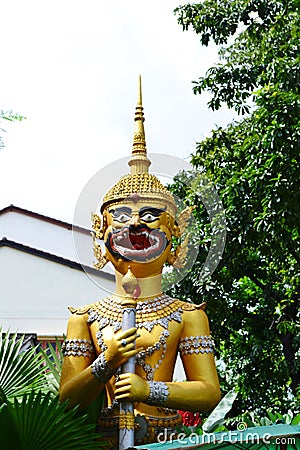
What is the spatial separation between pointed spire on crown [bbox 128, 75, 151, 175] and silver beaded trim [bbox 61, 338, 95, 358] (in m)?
1.11

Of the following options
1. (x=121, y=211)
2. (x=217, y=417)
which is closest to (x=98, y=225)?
(x=121, y=211)

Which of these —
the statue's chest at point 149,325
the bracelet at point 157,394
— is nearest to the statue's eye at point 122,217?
the statue's chest at point 149,325

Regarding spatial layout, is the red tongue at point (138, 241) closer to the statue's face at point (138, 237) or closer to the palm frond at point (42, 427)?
the statue's face at point (138, 237)

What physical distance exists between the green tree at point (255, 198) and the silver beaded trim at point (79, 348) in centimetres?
435

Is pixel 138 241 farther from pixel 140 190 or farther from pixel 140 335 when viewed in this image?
pixel 140 335

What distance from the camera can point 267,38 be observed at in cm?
998

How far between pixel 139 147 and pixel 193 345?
133 centimetres

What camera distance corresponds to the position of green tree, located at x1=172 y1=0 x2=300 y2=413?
8445mm

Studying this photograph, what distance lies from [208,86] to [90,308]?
6993 millimetres

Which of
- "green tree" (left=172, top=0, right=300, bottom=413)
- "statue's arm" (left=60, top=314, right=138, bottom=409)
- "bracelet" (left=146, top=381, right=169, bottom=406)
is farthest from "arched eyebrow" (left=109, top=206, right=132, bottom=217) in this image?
"green tree" (left=172, top=0, right=300, bottom=413)

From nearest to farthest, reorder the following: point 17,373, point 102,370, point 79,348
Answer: point 102,370 < point 79,348 < point 17,373

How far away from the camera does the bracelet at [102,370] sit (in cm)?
368

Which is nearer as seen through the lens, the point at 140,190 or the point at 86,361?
the point at 86,361

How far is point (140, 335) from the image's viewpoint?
156 inches
